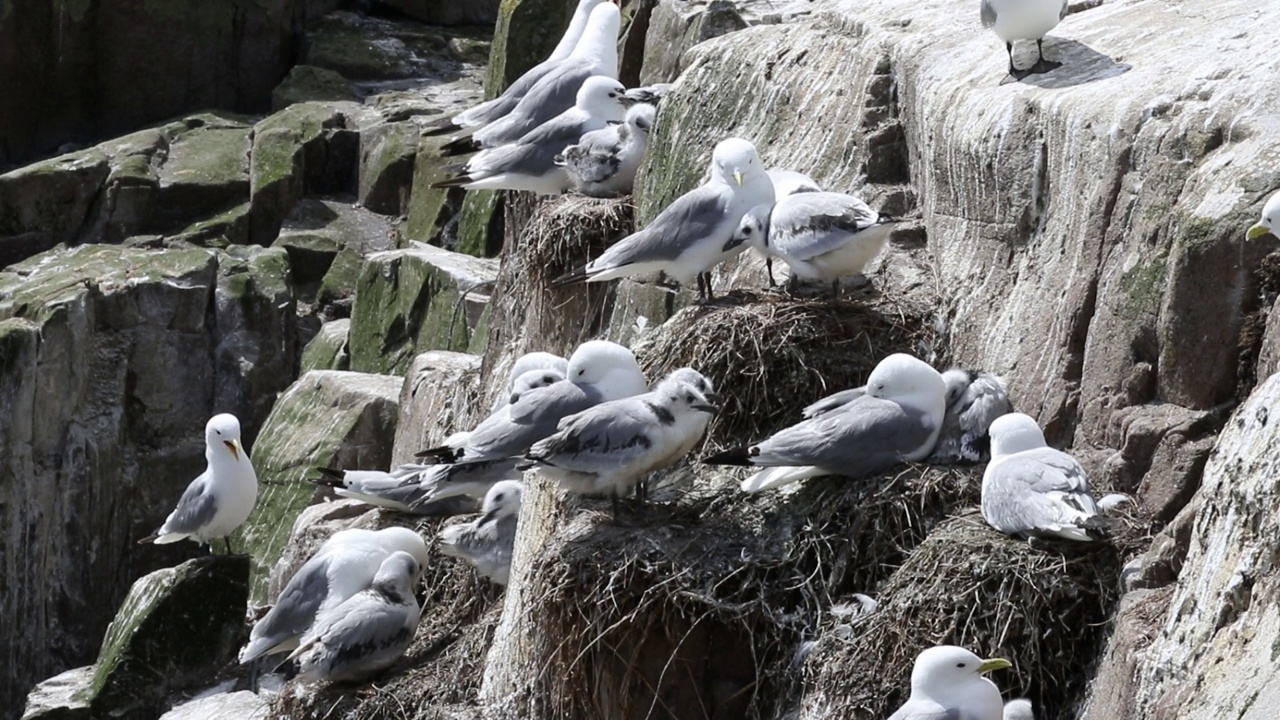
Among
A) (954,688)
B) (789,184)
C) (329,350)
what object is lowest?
(329,350)

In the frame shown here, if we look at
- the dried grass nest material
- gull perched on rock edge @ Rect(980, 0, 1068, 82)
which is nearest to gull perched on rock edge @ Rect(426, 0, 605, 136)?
gull perched on rock edge @ Rect(980, 0, 1068, 82)

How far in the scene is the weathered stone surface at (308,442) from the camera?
35.2 ft

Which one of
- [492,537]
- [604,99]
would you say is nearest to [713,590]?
[492,537]

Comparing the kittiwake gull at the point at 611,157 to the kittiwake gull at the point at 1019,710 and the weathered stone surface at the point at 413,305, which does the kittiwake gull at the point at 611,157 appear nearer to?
the weathered stone surface at the point at 413,305

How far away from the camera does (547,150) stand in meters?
8.29

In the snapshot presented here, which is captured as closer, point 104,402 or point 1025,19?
point 1025,19

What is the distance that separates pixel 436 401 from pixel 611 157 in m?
1.89

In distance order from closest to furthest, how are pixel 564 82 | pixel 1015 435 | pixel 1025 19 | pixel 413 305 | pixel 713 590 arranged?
pixel 1015 435
pixel 713 590
pixel 1025 19
pixel 564 82
pixel 413 305

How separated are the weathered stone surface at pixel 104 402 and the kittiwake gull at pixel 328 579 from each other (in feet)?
22.0

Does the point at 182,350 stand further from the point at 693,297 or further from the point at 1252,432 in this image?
the point at 1252,432

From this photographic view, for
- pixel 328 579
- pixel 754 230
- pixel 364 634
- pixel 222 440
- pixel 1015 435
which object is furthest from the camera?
pixel 222 440

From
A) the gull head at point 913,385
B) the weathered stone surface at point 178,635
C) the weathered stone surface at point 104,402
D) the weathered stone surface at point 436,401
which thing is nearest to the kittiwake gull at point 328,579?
the weathered stone surface at point 178,635

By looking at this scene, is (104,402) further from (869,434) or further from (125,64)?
(869,434)

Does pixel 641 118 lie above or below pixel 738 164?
below
